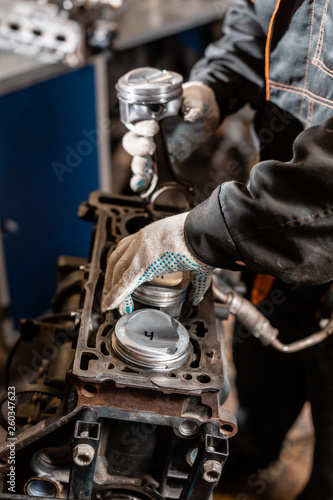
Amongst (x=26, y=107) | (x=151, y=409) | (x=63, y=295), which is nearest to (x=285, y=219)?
(x=151, y=409)

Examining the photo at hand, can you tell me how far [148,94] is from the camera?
1251mm

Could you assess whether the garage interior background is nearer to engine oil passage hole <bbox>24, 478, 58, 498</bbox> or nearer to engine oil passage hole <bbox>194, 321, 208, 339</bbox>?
engine oil passage hole <bbox>194, 321, 208, 339</bbox>

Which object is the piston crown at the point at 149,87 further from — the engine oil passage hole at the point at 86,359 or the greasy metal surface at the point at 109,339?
the engine oil passage hole at the point at 86,359

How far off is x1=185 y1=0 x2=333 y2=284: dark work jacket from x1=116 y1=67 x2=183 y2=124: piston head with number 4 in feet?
0.97

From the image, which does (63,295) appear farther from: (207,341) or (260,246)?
(260,246)

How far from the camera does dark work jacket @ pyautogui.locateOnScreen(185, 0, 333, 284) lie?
3.08 ft

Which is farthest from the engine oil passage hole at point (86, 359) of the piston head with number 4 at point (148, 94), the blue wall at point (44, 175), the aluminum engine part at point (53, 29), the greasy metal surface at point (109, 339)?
the aluminum engine part at point (53, 29)

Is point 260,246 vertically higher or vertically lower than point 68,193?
higher

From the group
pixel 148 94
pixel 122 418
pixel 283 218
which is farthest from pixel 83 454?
pixel 148 94

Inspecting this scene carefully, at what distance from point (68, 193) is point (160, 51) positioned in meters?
1.22

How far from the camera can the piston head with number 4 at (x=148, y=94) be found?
49.3 inches

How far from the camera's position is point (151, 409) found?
91 cm

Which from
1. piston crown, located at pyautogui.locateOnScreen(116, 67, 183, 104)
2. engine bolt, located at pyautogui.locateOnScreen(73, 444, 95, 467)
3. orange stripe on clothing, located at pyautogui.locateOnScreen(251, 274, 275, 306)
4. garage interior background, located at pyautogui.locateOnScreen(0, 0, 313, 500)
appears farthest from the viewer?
garage interior background, located at pyautogui.locateOnScreen(0, 0, 313, 500)

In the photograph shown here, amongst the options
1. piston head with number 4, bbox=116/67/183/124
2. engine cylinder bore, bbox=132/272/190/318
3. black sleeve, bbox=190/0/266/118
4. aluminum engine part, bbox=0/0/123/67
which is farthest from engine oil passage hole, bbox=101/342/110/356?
aluminum engine part, bbox=0/0/123/67
